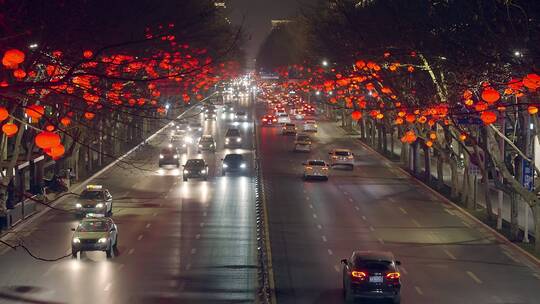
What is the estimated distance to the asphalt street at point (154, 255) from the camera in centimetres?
3228

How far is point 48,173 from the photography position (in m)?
71.1

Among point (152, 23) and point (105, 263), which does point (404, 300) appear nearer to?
point (105, 263)

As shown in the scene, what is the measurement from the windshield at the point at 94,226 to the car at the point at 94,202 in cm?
864

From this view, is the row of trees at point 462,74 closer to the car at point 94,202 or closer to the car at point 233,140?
the car at point 94,202

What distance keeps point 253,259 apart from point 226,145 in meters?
53.4

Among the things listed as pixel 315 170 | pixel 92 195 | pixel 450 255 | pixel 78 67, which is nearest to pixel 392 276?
pixel 450 255

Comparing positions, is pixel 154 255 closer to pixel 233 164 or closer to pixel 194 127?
pixel 233 164

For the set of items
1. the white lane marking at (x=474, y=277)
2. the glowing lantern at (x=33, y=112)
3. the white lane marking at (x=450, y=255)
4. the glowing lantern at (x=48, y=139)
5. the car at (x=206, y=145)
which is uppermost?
the glowing lantern at (x=33, y=112)

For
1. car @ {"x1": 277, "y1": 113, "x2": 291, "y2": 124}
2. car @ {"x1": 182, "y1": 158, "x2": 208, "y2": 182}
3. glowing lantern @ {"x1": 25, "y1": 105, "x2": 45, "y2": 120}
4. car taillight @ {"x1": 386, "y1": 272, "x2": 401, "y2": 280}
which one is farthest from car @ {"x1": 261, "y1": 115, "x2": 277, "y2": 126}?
glowing lantern @ {"x1": 25, "y1": 105, "x2": 45, "y2": 120}

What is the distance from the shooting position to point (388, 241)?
139 feet

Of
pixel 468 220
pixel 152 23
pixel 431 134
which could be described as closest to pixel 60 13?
pixel 468 220

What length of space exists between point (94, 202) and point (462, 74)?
57.6 feet

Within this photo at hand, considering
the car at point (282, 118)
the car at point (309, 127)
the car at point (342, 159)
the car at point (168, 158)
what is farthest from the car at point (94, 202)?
the car at point (282, 118)

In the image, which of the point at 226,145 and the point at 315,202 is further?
the point at 226,145
